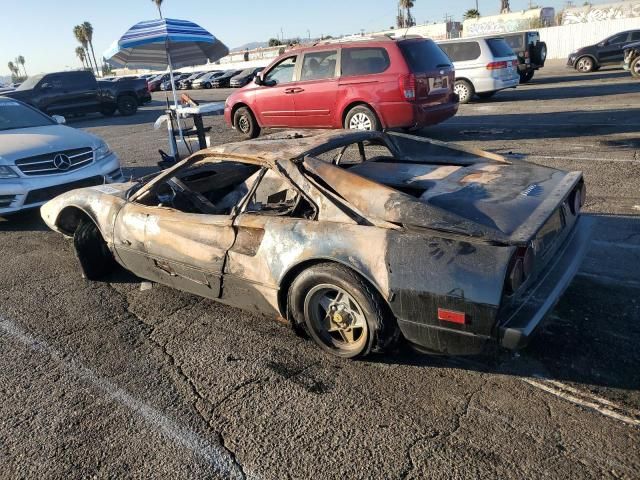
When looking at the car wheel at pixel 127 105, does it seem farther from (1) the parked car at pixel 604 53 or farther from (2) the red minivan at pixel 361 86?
(1) the parked car at pixel 604 53

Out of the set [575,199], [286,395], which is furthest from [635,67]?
[286,395]

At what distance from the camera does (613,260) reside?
422 cm

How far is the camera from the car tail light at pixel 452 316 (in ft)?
8.53

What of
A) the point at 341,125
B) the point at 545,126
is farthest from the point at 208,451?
the point at 545,126

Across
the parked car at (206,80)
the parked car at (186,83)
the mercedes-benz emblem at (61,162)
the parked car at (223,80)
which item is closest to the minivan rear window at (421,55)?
the mercedes-benz emblem at (61,162)

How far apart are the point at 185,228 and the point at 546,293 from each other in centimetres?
246

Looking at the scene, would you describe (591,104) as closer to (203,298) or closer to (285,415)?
(203,298)

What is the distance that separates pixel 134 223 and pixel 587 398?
11.2ft

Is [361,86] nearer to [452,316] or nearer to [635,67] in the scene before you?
[452,316]

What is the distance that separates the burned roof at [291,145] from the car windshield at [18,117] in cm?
523

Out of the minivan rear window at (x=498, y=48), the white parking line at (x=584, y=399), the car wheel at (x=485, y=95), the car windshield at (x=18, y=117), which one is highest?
the minivan rear window at (x=498, y=48)

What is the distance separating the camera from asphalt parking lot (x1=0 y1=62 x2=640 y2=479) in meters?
2.46

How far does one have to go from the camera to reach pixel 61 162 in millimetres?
6637

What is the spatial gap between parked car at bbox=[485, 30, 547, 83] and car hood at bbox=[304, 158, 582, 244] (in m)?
16.4
